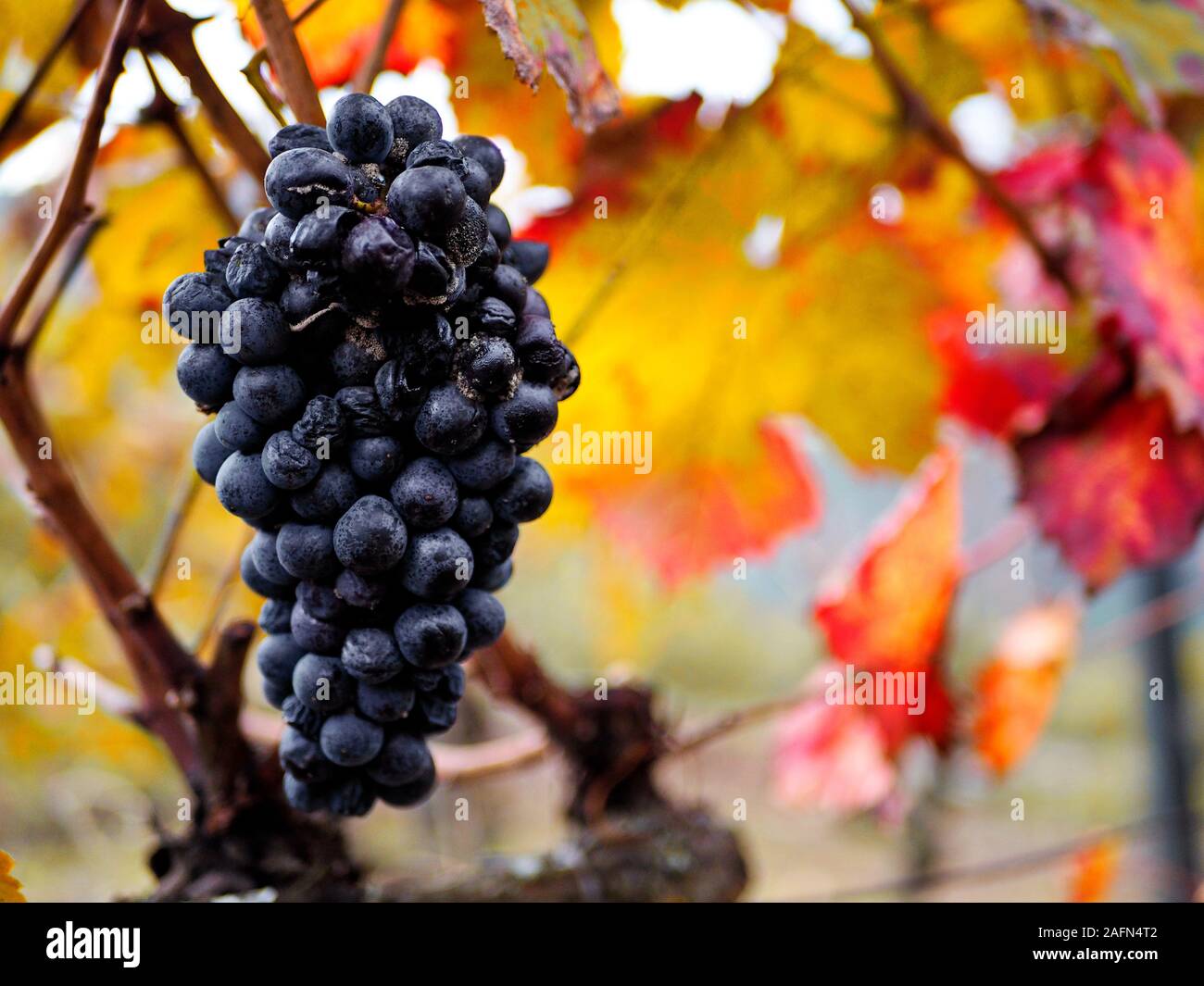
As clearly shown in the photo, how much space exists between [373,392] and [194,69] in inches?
10.6

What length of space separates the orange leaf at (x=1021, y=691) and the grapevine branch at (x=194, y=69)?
98cm

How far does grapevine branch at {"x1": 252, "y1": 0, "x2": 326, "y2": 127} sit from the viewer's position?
1.54 feet

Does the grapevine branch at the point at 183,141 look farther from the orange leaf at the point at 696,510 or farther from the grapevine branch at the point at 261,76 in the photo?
the orange leaf at the point at 696,510

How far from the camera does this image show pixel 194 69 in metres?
0.55

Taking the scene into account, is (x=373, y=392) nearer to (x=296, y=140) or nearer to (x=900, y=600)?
(x=296, y=140)

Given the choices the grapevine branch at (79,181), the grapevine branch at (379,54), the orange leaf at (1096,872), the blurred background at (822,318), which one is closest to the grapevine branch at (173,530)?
the blurred background at (822,318)

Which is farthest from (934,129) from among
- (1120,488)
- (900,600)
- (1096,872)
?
(1096,872)

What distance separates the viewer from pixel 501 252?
1.53ft

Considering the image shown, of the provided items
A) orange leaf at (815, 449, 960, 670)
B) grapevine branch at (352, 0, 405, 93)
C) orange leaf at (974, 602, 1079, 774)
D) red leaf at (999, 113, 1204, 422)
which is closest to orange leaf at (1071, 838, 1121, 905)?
orange leaf at (974, 602, 1079, 774)

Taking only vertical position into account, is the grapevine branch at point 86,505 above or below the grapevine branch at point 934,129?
below

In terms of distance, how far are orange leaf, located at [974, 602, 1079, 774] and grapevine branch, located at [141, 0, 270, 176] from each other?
0.98 m

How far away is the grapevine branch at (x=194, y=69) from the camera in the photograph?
0.55 m

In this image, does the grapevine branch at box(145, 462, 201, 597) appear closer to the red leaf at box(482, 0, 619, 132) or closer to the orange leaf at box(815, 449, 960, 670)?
the red leaf at box(482, 0, 619, 132)
